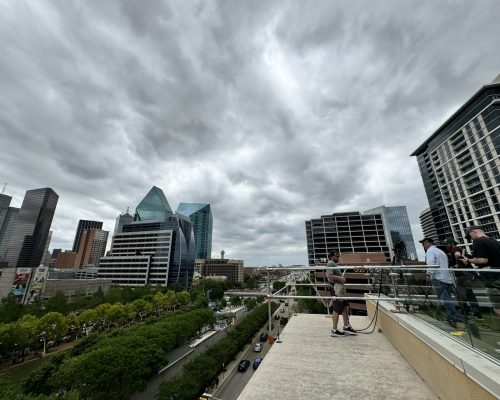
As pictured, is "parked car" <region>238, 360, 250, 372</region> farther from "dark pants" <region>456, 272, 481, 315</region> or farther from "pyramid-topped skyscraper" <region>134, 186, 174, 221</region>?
"pyramid-topped skyscraper" <region>134, 186, 174, 221</region>

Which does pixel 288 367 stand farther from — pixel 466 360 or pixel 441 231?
Result: pixel 441 231

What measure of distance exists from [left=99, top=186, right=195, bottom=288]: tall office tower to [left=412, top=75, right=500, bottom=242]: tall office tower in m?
80.4

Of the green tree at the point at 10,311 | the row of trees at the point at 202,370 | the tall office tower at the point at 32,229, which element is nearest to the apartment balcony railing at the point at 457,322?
the row of trees at the point at 202,370

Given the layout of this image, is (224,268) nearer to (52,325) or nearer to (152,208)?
(152,208)

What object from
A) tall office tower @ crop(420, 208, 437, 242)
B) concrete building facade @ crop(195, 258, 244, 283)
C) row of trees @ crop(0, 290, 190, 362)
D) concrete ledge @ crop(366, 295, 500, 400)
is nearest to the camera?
concrete ledge @ crop(366, 295, 500, 400)

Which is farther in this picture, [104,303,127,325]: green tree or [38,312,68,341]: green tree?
[104,303,127,325]: green tree

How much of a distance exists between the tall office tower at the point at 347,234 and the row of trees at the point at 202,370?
50.2 metres

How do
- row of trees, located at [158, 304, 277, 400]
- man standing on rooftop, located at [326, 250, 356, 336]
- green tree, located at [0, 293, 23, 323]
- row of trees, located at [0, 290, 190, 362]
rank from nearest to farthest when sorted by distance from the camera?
man standing on rooftop, located at [326, 250, 356, 336] < row of trees, located at [158, 304, 277, 400] < row of trees, located at [0, 290, 190, 362] < green tree, located at [0, 293, 23, 323]

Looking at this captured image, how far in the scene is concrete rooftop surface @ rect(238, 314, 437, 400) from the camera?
9.63ft

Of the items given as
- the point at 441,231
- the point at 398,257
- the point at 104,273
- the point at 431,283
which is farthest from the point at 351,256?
the point at 104,273

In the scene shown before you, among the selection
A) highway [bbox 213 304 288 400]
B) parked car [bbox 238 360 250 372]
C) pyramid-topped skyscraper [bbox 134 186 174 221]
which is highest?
pyramid-topped skyscraper [bbox 134 186 174 221]

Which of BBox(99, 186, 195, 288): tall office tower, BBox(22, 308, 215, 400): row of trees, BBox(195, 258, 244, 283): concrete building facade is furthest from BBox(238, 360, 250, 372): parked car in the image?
BBox(195, 258, 244, 283): concrete building facade

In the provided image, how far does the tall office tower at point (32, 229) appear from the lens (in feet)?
455

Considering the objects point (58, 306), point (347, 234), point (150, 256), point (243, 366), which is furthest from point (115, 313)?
point (347, 234)
